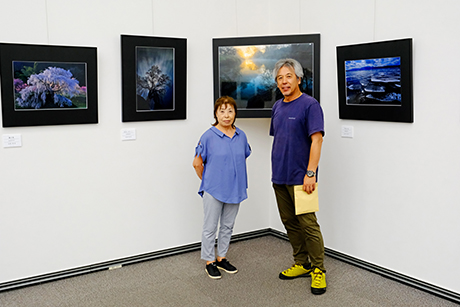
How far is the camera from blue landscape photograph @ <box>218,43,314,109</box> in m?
4.52

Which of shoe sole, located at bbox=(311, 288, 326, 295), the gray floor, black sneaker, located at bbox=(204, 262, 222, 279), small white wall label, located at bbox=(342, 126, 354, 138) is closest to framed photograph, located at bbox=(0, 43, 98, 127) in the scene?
the gray floor

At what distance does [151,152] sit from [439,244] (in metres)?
2.64

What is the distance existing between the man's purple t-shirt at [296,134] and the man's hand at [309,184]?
72 mm

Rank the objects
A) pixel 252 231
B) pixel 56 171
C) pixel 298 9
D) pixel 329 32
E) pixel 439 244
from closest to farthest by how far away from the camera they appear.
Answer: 1. pixel 439 244
2. pixel 56 171
3. pixel 329 32
4. pixel 298 9
5. pixel 252 231

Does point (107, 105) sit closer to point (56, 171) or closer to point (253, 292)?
point (56, 171)

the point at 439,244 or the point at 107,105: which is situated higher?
the point at 107,105

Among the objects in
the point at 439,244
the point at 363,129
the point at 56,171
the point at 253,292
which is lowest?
the point at 253,292

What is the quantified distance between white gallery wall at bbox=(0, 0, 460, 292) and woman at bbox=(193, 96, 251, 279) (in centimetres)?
69

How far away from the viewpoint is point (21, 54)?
3.60 metres

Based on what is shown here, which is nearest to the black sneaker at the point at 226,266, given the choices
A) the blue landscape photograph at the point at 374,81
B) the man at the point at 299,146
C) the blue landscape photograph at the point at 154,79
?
the man at the point at 299,146

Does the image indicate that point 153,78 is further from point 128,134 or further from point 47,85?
point 47,85

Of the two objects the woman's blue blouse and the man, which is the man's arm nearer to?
the man

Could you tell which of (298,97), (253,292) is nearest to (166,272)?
(253,292)

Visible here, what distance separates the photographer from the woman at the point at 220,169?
3.81 metres
